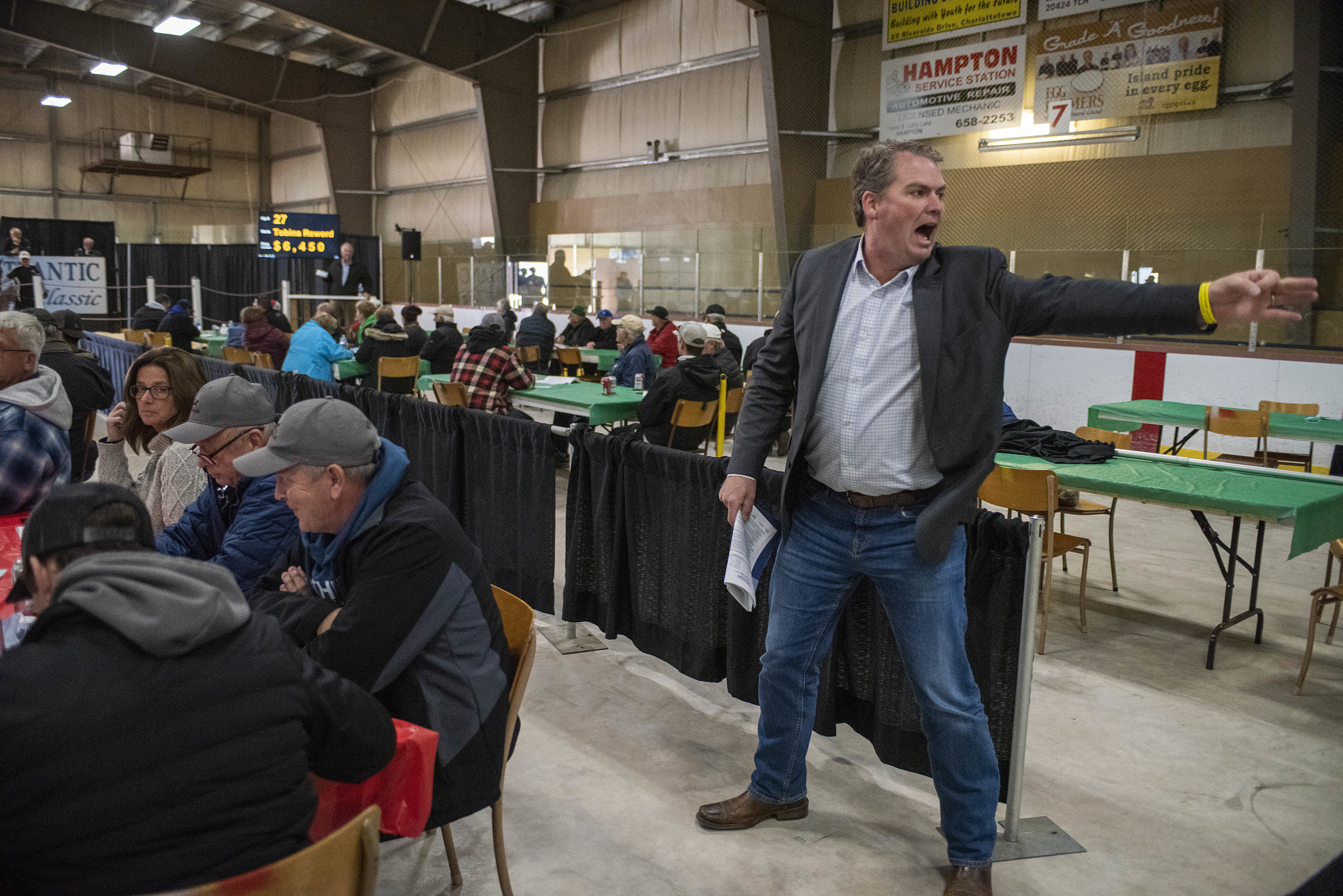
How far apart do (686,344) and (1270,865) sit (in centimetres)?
507

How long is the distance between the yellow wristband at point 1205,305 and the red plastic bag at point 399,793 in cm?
152

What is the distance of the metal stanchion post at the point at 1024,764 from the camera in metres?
2.29

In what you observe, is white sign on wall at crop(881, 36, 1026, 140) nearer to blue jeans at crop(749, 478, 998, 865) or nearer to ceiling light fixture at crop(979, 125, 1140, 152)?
ceiling light fixture at crop(979, 125, 1140, 152)

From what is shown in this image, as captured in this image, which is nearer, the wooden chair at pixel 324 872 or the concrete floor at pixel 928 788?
the wooden chair at pixel 324 872

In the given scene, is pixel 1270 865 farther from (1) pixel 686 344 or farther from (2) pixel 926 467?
(1) pixel 686 344

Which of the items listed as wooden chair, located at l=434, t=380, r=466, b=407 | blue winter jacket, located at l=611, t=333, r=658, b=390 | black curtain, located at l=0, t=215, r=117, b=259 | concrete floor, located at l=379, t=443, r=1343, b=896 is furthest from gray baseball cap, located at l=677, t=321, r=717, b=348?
black curtain, located at l=0, t=215, r=117, b=259

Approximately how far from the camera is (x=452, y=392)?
20.7 ft

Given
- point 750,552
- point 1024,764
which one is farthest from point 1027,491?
point 750,552

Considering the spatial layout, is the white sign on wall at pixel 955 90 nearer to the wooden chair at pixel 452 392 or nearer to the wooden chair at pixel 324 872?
the wooden chair at pixel 452 392

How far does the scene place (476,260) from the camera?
1692 cm

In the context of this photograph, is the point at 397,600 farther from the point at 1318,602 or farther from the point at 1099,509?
the point at 1099,509

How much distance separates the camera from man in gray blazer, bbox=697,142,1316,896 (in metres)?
1.99

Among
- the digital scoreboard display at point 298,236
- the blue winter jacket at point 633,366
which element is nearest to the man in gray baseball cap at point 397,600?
the blue winter jacket at point 633,366

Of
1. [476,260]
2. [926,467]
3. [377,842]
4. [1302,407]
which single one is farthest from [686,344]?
[476,260]
